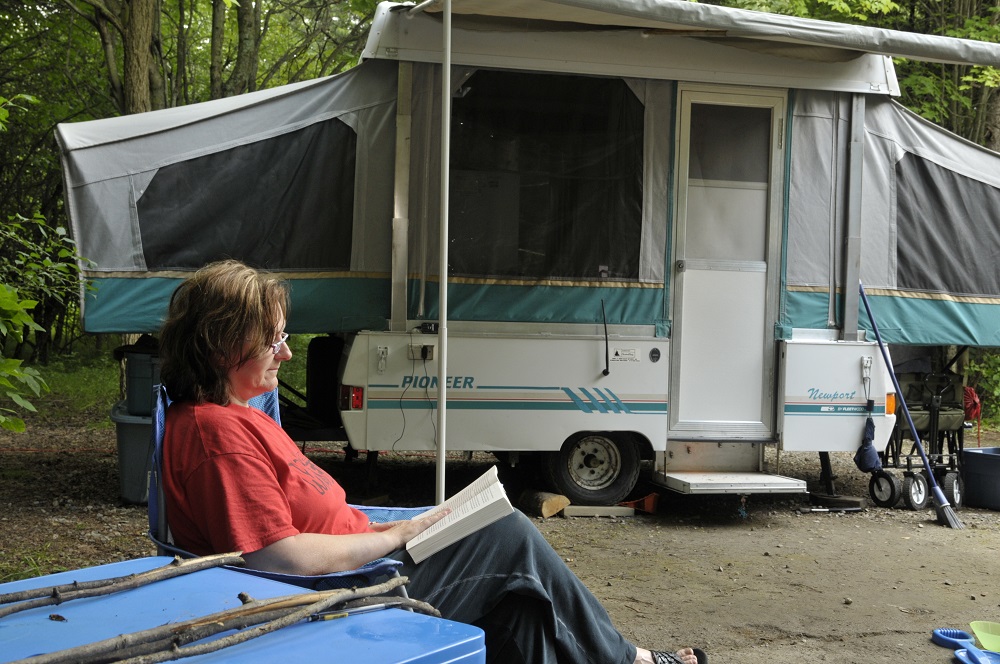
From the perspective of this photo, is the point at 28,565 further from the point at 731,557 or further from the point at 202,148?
the point at 731,557

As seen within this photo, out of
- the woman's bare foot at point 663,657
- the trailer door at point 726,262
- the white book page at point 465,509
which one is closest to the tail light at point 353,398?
the trailer door at point 726,262

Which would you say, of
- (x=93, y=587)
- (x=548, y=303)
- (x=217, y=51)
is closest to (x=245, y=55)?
(x=217, y=51)

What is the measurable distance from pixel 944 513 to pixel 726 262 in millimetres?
2089

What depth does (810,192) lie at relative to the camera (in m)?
6.27

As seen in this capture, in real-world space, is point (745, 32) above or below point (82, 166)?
above

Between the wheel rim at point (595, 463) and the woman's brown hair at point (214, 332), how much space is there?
158 inches

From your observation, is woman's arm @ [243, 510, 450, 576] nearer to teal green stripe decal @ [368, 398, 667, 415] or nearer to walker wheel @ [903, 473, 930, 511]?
teal green stripe decal @ [368, 398, 667, 415]

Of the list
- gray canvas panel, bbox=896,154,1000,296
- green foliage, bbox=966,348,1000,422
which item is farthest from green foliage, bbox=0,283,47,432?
green foliage, bbox=966,348,1000,422

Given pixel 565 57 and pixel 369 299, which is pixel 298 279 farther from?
pixel 565 57

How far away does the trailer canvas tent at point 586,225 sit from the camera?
557cm

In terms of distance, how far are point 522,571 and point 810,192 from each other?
464 cm

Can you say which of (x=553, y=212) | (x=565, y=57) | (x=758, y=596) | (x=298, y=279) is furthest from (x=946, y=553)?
(x=298, y=279)

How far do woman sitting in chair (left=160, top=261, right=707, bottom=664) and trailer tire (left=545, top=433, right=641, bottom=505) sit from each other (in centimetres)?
Answer: 368

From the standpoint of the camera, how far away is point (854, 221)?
6270 mm
